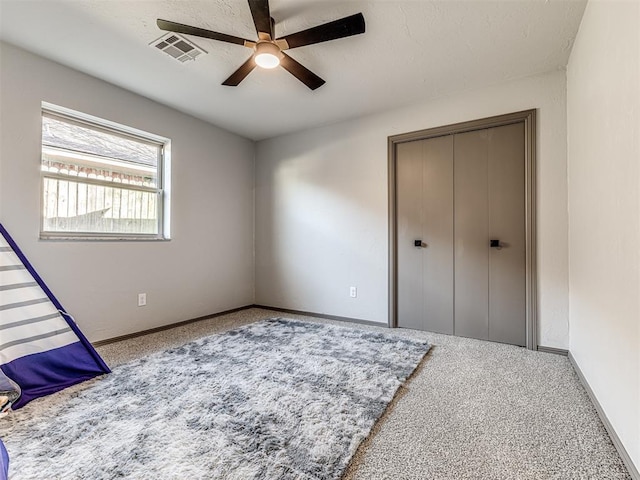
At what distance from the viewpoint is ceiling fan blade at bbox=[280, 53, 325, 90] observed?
2.09m

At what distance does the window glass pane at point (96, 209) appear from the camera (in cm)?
256

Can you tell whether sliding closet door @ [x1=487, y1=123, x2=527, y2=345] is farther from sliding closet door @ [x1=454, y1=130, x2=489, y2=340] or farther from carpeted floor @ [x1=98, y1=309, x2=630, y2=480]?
carpeted floor @ [x1=98, y1=309, x2=630, y2=480]

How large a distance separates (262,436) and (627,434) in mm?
1564

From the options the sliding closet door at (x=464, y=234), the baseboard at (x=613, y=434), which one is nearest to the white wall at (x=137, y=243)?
the sliding closet door at (x=464, y=234)

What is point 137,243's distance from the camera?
307cm

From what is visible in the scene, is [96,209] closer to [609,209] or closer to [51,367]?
[51,367]

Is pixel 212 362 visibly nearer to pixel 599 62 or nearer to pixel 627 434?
pixel 627 434

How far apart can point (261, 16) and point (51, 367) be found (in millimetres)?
2488

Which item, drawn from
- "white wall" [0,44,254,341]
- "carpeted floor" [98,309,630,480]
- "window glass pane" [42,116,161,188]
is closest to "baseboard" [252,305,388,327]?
"white wall" [0,44,254,341]

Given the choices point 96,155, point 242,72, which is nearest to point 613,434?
point 242,72

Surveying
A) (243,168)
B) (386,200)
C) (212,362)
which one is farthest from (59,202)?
(386,200)

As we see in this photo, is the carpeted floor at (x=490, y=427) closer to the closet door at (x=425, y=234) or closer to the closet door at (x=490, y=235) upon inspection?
the closet door at (x=490, y=235)

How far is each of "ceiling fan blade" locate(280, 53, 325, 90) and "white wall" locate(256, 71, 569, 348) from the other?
1.34 metres

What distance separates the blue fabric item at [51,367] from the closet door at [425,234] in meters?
2.74
